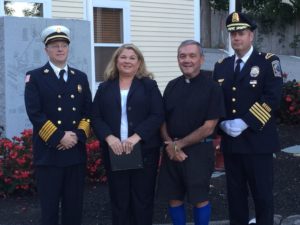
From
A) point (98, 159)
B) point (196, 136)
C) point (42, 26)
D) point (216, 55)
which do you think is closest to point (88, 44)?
point (42, 26)

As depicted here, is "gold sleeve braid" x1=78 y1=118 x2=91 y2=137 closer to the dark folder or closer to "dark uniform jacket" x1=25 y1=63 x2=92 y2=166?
"dark uniform jacket" x1=25 y1=63 x2=92 y2=166

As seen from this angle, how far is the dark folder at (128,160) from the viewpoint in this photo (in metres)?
4.77

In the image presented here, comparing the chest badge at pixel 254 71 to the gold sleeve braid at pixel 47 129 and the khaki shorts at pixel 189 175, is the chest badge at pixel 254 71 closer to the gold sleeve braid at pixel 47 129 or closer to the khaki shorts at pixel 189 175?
the khaki shorts at pixel 189 175

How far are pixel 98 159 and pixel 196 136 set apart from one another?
8.76 feet

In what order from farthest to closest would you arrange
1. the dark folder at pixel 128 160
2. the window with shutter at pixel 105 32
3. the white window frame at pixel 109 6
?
the window with shutter at pixel 105 32, the white window frame at pixel 109 6, the dark folder at pixel 128 160

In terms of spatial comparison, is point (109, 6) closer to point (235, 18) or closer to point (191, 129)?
point (235, 18)

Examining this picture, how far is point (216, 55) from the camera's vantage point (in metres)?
30.3

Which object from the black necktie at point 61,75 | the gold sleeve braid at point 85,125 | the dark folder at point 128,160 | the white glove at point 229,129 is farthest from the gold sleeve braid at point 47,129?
the white glove at point 229,129

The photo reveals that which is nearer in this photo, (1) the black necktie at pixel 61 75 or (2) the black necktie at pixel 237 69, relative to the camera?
(1) the black necktie at pixel 61 75

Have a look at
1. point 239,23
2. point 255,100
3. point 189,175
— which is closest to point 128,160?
point 189,175

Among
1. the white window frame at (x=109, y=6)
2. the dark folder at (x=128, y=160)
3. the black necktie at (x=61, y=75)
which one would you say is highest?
the white window frame at (x=109, y=6)

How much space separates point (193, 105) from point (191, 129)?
0.20m

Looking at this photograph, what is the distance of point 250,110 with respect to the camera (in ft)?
16.3

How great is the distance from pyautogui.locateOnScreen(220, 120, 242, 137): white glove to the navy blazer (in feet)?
1.91
